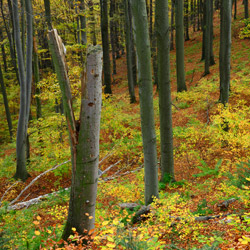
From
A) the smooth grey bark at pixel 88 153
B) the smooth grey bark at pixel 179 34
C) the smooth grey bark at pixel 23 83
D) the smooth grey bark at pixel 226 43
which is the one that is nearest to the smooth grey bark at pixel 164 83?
the smooth grey bark at pixel 88 153

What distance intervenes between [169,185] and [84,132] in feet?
14.0

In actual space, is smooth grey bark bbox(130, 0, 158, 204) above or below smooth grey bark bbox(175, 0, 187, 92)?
below

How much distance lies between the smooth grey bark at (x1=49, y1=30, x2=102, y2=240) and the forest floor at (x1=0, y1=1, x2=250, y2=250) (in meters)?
0.35

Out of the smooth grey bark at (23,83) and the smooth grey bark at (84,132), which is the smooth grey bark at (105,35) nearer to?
the smooth grey bark at (23,83)

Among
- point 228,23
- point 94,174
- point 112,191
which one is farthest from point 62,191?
point 228,23

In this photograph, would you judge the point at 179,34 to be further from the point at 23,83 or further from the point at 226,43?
the point at 23,83

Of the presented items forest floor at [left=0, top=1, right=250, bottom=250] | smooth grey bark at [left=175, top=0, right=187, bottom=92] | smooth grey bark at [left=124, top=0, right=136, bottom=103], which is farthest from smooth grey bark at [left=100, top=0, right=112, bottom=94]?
smooth grey bark at [left=175, top=0, right=187, bottom=92]

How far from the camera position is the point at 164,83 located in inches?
210

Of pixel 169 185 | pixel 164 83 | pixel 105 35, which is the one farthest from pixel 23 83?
pixel 105 35

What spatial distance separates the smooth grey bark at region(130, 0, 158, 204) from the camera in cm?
382

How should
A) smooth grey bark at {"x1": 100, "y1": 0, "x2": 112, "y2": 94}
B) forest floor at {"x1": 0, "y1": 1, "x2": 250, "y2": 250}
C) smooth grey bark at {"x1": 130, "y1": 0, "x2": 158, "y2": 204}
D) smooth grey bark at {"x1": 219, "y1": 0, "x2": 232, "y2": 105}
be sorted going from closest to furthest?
forest floor at {"x1": 0, "y1": 1, "x2": 250, "y2": 250}
smooth grey bark at {"x1": 130, "y1": 0, "x2": 158, "y2": 204}
smooth grey bark at {"x1": 219, "y1": 0, "x2": 232, "y2": 105}
smooth grey bark at {"x1": 100, "y1": 0, "x2": 112, "y2": 94}

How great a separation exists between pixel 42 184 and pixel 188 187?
6.04m

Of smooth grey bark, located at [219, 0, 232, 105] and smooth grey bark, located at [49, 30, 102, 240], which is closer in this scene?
smooth grey bark, located at [49, 30, 102, 240]

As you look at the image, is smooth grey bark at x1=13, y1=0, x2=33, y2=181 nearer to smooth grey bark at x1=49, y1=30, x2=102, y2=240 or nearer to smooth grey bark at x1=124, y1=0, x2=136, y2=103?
smooth grey bark at x1=49, y1=30, x2=102, y2=240
